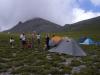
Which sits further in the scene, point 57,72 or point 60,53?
point 60,53

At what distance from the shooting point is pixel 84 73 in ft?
83.3

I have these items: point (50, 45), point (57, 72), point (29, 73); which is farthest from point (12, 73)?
point (50, 45)

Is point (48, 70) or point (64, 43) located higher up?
point (64, 43)

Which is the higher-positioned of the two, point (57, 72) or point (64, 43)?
point (64, 43)

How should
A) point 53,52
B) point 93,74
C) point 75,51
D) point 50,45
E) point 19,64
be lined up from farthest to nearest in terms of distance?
point 50,45, point 53,52, point 75,51, point 19,64, point 93,74

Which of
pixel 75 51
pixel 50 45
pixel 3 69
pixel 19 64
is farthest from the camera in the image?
pixel 50 45

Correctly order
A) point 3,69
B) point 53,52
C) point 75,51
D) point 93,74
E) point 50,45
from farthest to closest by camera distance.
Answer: point 50,45
point 53,52
point 75,51
point 3,69
point 93,74

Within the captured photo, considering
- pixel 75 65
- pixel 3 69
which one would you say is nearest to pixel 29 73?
pixel 3 69

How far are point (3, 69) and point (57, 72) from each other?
17.9 ft

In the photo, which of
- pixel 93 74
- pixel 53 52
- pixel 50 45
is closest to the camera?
pixel 93 74

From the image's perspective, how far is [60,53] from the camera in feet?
144

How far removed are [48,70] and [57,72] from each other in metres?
1.15

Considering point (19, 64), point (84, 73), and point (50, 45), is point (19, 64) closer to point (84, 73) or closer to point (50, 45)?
point (84, 73)

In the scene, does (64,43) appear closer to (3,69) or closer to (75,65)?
(75,65)
